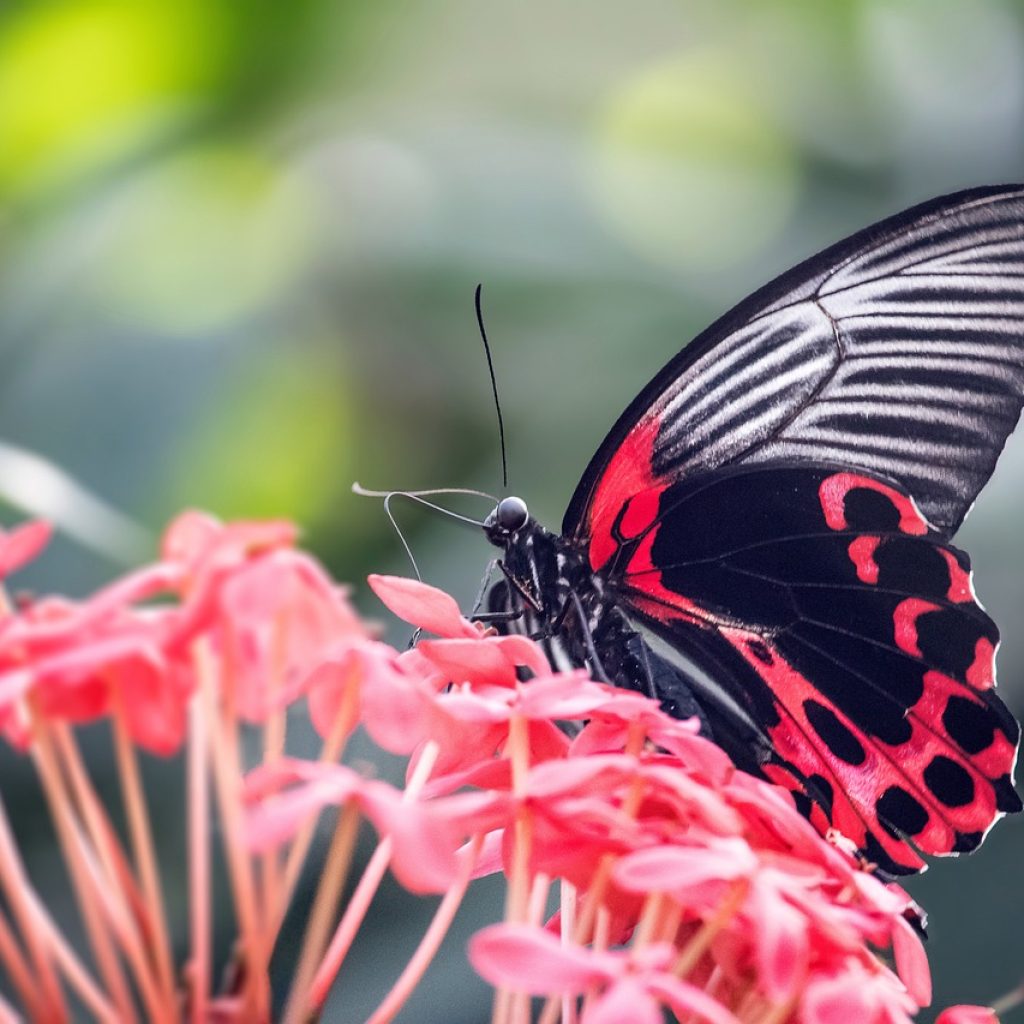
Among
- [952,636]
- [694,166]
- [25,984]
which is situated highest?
[694,166]

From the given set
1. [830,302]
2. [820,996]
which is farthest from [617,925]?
[830,302]

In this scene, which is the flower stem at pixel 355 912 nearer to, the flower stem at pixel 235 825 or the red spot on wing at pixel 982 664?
the flower stem at pixel 235 825

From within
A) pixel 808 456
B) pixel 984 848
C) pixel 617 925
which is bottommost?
pixel 984 848

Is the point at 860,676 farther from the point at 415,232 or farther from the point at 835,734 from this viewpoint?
the point at 415,232

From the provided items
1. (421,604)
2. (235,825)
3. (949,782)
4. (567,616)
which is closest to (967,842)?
(949,782)

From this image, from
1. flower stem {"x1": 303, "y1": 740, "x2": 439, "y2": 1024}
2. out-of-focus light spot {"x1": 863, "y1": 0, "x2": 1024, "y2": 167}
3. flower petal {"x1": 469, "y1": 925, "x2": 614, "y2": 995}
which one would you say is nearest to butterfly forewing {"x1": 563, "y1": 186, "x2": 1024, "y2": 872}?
flower stem {"x1": 303, "y1": 740, "x2": 439, "y2": 1024}

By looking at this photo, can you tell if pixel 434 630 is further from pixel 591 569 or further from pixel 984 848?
pixel 984 848

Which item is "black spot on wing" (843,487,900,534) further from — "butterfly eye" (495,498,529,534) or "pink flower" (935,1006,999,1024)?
"pink flower" (935,1006,999,1024)
